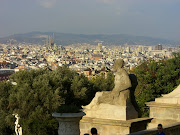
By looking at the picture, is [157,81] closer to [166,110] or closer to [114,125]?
[166,110]

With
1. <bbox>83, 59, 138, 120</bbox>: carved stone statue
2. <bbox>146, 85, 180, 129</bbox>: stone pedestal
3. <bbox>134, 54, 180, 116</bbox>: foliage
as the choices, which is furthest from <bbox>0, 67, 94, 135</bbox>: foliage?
<bbox>83, 59, 138, 120</bbox>: carved stone statue

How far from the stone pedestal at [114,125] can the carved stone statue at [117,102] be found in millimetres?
211

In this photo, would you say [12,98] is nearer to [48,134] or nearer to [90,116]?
[48,134]

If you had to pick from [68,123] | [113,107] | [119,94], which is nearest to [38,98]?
[119,94]

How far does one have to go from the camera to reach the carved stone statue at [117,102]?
9.78 m

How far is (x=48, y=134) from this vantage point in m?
19.2

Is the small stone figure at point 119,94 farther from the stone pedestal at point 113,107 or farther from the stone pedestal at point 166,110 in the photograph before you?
the stone pedestal at point 166,110

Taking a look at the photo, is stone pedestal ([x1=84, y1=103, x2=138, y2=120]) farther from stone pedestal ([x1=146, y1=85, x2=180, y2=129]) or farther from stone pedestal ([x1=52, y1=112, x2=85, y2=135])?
stone pedestal ([x1=52, y1=112, x2=85, y2=135])

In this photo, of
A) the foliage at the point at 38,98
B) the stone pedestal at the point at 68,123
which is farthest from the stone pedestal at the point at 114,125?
the foliage at the point at 38,98

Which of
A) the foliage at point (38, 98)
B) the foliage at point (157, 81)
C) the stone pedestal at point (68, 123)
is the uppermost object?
the stone pedestal at point (68, 123)

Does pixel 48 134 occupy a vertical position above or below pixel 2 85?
below

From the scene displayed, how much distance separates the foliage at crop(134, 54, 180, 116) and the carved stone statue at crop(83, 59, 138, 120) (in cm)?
988

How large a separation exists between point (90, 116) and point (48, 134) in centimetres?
929

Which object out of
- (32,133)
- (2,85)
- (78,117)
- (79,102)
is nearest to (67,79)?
(79,102)
